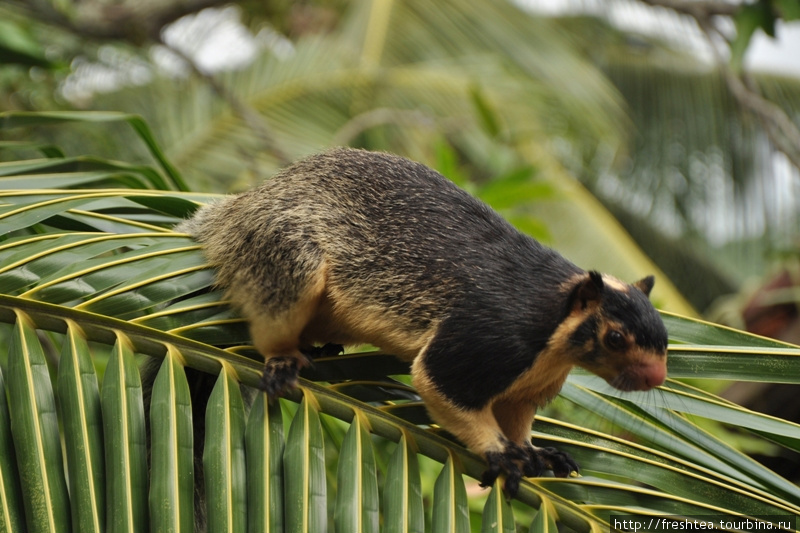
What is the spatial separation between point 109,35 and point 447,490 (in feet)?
17.7

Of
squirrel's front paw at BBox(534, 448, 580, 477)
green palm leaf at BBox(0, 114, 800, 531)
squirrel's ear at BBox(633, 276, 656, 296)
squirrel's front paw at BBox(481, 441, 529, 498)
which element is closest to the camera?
green palm leaf at BBox(0, 114, 800, 531)

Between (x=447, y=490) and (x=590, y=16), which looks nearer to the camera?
(x=447, y=490)

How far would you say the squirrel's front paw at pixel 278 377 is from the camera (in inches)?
95.7

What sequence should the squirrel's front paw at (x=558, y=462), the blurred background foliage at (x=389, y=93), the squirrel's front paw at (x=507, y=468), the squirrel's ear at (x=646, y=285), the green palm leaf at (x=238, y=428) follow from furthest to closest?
1. the blurred background foliage at (x=389, y=93)
2. the squirrel's ear at (x=646, y=285)
3. the squirrel's front paw at (x=558, y=462)
4. the squirrel's front paw at (x=507, y=468)
5. the green palm leaf at (x=238, y=428)

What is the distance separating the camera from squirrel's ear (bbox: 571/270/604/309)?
2.61 m

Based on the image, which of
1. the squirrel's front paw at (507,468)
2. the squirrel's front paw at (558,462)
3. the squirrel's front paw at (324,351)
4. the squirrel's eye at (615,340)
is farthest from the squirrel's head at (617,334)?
the squirrel's front paw at (324,351)

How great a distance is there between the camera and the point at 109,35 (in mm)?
6383

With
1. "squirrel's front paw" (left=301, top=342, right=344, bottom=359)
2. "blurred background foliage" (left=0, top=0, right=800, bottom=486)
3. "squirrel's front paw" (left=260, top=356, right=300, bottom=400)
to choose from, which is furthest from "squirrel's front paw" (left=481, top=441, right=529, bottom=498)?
"blurred background foliage" (left=0, top=0, right=800, bottom=486)

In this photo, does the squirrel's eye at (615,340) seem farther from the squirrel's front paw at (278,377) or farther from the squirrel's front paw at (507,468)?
the squirrel's front paw at (278,377)

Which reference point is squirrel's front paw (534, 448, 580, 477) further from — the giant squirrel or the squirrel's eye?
the squirrel's eye

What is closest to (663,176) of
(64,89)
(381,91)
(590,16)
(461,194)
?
(590,16)

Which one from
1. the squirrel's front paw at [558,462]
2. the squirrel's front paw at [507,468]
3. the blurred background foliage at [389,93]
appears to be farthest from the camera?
the blurred background foliage at [389,93]

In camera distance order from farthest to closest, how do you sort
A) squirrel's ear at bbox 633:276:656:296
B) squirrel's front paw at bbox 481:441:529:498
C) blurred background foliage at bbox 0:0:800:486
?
blurred background foliage at bbox 0:0:800:486 → squirrel's ear at bbox 633:276:656:296 → squirrel's front paw at bbox 481:441:529:498

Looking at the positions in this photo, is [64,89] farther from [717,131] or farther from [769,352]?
[717,131]
